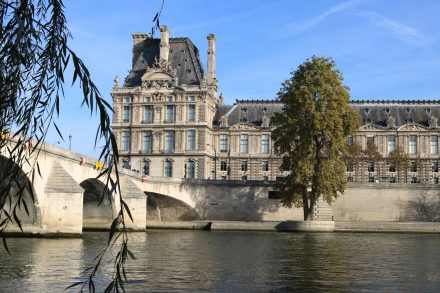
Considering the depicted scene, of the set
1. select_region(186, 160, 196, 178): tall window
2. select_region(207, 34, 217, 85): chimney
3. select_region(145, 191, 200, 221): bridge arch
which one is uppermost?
select_region(207, 34, 217, 85): chimney

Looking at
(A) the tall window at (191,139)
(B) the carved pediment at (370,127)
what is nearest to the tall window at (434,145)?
(B) the carved pediment at (370,127)

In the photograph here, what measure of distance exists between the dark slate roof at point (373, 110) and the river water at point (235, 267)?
5138cm

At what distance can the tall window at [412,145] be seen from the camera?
296ft

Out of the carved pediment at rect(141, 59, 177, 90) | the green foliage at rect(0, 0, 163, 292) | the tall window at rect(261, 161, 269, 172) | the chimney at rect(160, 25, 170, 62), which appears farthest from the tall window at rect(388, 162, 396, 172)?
the green foliage at rect(0, 0, 163, 292)

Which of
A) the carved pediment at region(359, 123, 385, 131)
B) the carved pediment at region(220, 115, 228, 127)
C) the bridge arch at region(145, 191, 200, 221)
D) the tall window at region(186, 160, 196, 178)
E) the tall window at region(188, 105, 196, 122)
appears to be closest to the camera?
the bridge arch at region(145, 191, 200, 221)

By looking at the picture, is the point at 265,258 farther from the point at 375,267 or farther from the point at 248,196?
the point at 248,196

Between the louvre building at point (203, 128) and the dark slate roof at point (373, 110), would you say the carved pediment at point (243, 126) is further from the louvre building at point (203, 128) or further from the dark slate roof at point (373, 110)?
the dark slate roof at point (373, 110)

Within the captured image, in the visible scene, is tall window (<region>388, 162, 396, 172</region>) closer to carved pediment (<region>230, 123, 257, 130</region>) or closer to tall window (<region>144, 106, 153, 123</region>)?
carved pediment (<region>230, 123, 257, 130</region>)

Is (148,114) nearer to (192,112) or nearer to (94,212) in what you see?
(192,112)

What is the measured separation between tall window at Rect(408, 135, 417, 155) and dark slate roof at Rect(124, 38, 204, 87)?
30.3 metres

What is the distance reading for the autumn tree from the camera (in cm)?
6316

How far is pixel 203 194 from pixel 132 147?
1766 cm

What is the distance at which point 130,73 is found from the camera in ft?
297

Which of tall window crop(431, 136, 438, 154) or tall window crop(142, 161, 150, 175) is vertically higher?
tall window crop(431, 136, 438, 154)
